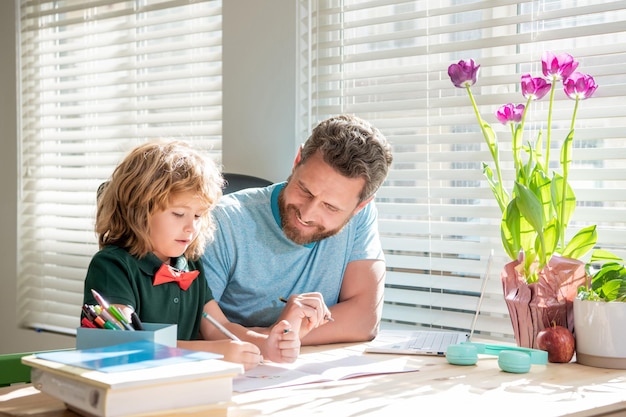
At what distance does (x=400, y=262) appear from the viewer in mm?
2615

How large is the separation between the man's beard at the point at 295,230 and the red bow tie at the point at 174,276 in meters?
0.30

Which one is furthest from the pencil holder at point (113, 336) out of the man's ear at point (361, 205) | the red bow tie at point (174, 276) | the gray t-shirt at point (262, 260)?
the man's ear at point (361, 205)

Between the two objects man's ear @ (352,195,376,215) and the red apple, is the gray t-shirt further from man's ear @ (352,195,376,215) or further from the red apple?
the red apple

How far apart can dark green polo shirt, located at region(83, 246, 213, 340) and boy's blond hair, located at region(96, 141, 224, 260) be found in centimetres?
4

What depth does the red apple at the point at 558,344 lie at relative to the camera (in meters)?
1.73

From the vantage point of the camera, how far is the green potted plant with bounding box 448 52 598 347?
180 cm

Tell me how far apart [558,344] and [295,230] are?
2.19ft

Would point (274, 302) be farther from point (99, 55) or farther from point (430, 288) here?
point (99, 55)

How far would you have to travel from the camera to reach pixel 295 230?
2.03m

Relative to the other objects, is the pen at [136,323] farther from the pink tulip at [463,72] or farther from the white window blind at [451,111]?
the white window blind at [451,111]

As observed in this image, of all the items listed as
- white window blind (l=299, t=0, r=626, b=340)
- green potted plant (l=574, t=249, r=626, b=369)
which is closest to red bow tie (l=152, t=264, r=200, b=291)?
green potted plant (l=574, t=249, r=626, b=369)

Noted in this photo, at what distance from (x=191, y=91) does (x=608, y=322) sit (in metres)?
1.93

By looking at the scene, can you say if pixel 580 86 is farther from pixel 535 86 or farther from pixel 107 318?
pixel 107 318

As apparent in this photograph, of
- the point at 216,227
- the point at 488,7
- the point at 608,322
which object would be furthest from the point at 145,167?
the point at 488,7
